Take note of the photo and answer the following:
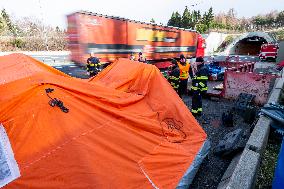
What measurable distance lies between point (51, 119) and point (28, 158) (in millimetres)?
542

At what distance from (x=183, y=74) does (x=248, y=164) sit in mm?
5003

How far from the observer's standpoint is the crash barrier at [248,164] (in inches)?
121

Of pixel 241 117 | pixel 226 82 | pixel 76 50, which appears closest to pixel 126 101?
pixel 241 117

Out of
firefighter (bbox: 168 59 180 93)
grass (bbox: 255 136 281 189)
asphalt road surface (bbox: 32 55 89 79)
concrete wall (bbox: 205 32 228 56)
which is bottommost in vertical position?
grass (bbox: 255 136 281 189)

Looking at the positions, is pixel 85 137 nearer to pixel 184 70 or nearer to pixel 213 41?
pixel 184 70

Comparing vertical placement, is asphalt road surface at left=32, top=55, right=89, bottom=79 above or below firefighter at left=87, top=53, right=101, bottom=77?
below

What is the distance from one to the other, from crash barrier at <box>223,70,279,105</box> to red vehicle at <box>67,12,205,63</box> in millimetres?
6121

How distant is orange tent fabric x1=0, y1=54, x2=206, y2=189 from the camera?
2.63 metres

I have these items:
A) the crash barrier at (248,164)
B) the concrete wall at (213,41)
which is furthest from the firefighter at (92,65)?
the concrete wall at (213,41)

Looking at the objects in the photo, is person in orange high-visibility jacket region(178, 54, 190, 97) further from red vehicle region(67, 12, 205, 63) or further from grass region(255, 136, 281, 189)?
red vehicle region(67, 12, 205, 63)

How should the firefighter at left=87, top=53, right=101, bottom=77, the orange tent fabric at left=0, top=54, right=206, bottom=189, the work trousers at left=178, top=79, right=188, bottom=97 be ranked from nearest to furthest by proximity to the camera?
the orange tent fabric at left=0, top=54, right=206, bottom=189 → the work trousers at left=178, top=79, right=188, bottom=97 → the firefighter at left=87, top=53, right=101, bottom=77

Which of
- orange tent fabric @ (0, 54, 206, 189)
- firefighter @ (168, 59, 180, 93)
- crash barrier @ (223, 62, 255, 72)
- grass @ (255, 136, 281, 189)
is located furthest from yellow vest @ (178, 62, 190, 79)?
crash barrier @ (223, 62, 255, 72)

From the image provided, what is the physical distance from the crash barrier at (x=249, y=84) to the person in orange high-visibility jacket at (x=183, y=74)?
1404mm

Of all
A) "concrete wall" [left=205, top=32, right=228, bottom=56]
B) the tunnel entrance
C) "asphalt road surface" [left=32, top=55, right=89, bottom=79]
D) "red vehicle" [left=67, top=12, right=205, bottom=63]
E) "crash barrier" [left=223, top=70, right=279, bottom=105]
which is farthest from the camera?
"concrete wall" [left=205, top=32, right=228, bottom=56]
